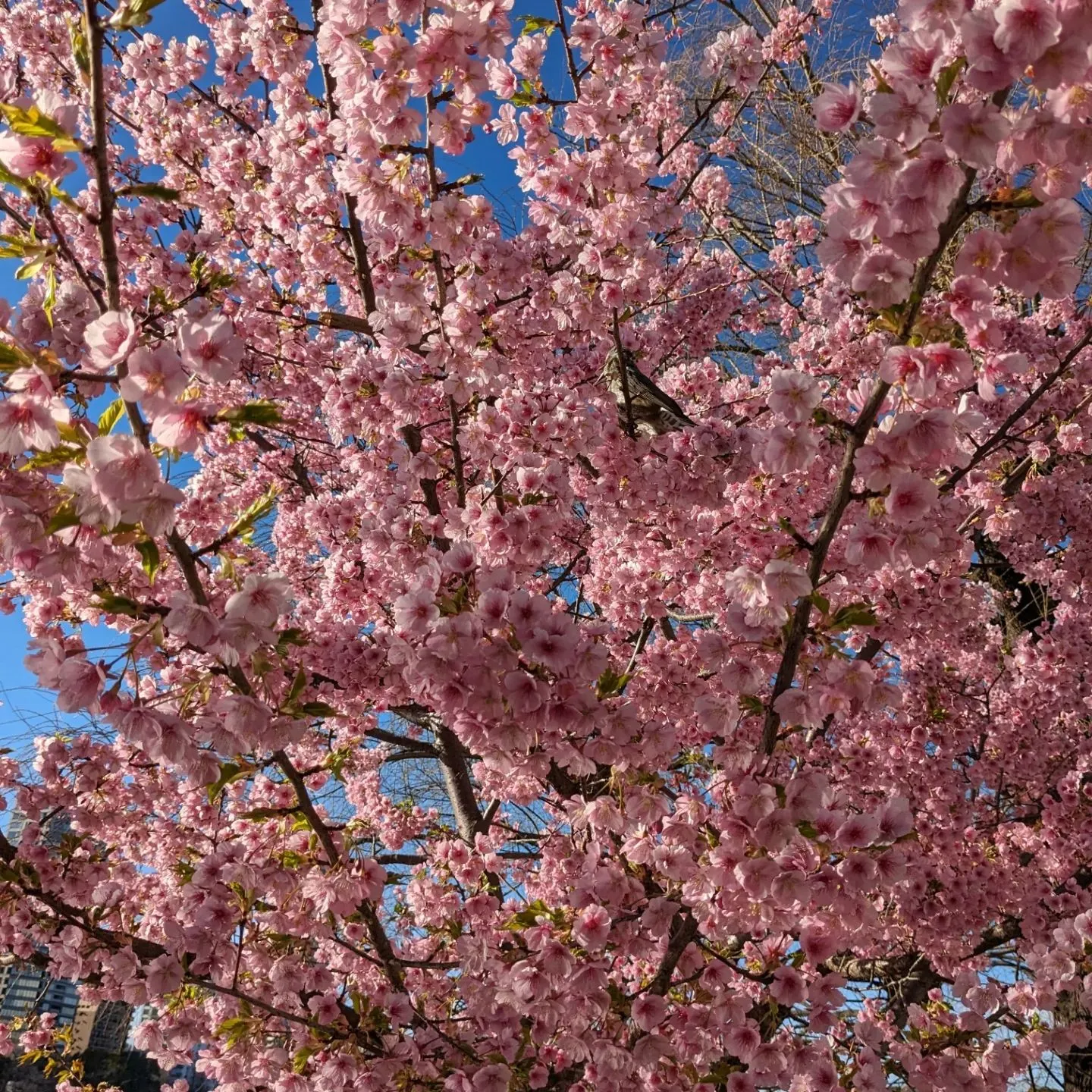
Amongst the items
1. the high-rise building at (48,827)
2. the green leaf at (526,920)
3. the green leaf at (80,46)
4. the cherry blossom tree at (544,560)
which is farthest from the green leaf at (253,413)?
the high-rise building at (48,827)

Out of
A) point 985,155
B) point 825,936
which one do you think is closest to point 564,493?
point 825,936

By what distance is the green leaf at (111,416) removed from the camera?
184 centimetres

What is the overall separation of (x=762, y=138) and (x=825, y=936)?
9.55 metres

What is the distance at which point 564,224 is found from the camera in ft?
13.5

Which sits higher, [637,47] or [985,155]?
[637,47]

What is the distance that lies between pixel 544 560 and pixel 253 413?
231 cm

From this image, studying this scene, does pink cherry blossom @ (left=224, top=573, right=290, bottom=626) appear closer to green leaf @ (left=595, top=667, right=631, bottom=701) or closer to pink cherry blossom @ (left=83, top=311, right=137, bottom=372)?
pink cherry blossom @ (left=83, top=311, right=137, bottom=372)

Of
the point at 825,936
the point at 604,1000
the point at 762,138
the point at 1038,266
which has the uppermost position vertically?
the point at 762,138

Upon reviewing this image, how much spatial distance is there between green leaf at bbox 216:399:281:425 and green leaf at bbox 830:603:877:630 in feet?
5.12

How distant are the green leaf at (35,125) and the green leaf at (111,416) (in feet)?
1.76

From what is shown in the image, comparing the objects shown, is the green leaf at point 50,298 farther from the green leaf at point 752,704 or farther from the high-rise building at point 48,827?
the high-rise building at point 48,827

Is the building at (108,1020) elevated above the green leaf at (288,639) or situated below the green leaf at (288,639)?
below

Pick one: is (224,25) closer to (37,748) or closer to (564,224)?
(564,224)

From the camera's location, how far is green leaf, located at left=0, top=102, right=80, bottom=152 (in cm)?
166
